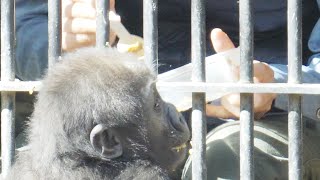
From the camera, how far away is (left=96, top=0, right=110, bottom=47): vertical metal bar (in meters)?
2.67

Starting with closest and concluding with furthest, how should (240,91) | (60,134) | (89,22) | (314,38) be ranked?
(60,134), (240,91), (89,22), (314,38)

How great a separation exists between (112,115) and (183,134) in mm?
252

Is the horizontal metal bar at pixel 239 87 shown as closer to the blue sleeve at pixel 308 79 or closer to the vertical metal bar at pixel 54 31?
the vertical metal bar at pixel 54 31

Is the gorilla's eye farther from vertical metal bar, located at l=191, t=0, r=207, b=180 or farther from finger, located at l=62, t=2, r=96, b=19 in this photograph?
finger, located at l=62, t=2, r=96, b=19

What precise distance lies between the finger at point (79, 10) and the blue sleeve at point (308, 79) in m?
0.61

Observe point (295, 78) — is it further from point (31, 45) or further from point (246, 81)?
point (31, 45)

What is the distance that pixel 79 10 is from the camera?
9.41ft

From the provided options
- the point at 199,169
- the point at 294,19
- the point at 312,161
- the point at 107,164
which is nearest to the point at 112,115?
the point at 107,164

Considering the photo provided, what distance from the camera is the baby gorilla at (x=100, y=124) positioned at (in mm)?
2428

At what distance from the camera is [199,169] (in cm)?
262

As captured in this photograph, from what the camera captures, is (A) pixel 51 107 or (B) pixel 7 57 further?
(B) pixel 7 57

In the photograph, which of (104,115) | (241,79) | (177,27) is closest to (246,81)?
(241,79)

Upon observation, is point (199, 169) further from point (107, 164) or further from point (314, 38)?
point (314, 38)

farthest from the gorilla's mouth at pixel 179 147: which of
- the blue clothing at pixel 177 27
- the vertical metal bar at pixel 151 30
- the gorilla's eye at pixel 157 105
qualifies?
the blue clothing at pixel 177 27
